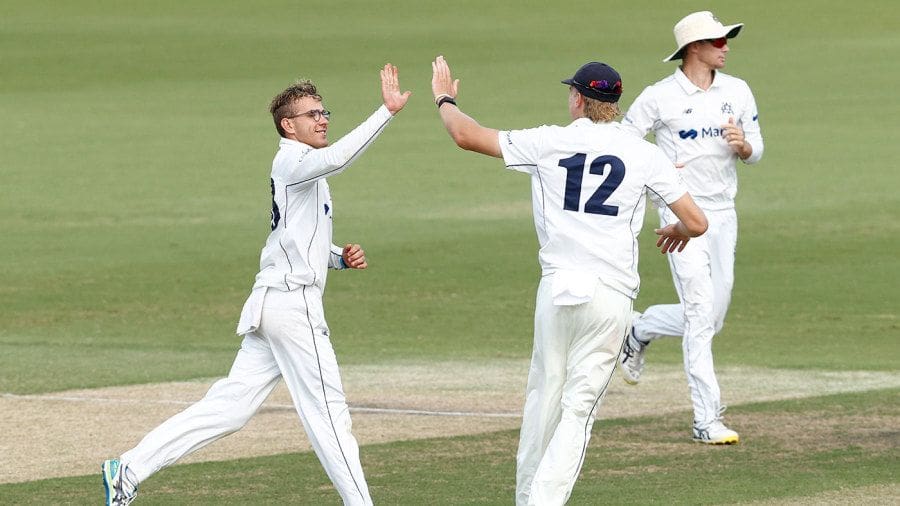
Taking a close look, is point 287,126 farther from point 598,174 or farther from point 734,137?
point 734,137

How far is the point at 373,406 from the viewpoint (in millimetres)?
12281

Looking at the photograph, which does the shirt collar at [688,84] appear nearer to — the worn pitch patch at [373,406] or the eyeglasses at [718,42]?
the eyeglasses at [718,42]

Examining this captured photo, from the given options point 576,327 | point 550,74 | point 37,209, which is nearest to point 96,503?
point 576,327

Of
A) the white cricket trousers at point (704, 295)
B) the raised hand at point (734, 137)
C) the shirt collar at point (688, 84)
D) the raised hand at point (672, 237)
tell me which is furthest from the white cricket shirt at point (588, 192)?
the shirt collar at point (688, 84)

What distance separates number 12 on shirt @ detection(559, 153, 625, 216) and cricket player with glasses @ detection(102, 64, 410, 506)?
834mm

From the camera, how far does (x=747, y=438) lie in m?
10.7

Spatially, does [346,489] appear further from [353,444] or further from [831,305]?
[831,305]

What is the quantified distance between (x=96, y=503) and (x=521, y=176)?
20.5m

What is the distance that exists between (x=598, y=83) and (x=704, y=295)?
128 inches

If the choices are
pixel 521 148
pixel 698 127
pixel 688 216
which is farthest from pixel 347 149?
pixel 698 127

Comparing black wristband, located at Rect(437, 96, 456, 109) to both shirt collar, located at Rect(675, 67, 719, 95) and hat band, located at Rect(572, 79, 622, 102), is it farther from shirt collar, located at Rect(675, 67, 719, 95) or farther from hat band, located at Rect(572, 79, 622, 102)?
shirt collar, located at Rect(675, 67, 719, 95)

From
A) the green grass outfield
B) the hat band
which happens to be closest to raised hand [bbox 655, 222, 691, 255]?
the hat band

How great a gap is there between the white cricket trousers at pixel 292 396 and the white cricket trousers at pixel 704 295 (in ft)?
9.52

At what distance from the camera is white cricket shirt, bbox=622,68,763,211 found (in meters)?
11.0
